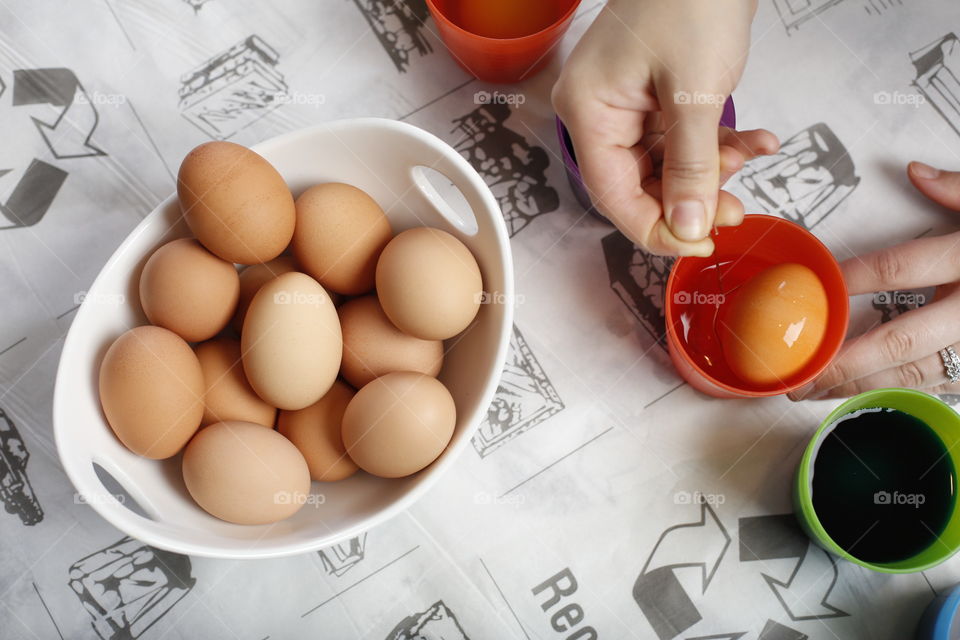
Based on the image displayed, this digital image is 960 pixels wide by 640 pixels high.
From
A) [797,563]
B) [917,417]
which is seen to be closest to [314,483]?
[797,563]

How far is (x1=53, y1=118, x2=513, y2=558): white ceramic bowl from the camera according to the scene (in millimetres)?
628

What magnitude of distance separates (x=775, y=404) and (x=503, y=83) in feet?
1.70

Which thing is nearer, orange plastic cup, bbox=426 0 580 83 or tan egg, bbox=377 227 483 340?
tan egg, bbox=377 227 483 340

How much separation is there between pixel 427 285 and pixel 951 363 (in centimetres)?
64

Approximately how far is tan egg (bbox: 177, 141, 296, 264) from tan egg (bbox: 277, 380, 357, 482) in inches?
6.4

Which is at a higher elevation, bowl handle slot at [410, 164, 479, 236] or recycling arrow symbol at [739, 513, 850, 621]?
bowl handle slot at [410, 164, 479, 236]

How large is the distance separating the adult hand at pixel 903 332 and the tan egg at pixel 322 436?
1.71 feet

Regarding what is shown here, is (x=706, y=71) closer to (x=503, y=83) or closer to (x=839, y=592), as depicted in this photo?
(x=503, y=83)

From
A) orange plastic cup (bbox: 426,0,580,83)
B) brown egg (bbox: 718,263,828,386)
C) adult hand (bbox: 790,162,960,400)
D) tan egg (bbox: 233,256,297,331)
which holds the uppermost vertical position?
orange plastic cup (bbox: 426,0,580,83)

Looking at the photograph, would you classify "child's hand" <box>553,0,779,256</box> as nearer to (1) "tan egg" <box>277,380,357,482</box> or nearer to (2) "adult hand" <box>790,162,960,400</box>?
(2) "adult hand" <box>790,162,960,400</box>

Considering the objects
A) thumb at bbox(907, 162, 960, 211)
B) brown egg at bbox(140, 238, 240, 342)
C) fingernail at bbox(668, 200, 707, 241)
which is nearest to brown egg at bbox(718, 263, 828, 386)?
fingernail at bbox(668, 200, 707, 241)

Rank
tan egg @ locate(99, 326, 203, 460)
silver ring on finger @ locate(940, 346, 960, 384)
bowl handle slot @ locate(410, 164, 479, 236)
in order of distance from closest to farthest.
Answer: tan egg @ locate(99, 326, 203, 460) → bowl handle slot @ locate(410, 164, 479, 236) → silver ring on finger @ locate(940, 346, 960, 384)

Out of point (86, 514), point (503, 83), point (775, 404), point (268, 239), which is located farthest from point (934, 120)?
point (86, 514)

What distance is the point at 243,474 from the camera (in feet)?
2.08
